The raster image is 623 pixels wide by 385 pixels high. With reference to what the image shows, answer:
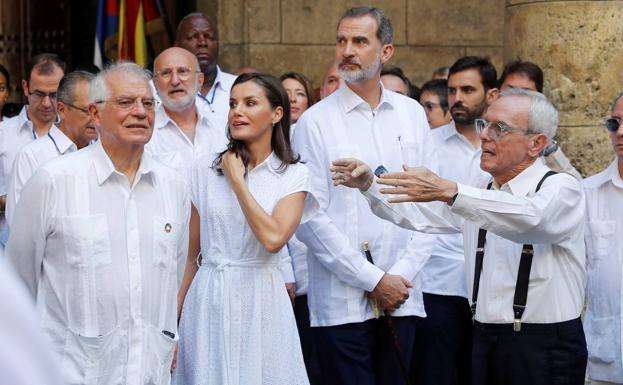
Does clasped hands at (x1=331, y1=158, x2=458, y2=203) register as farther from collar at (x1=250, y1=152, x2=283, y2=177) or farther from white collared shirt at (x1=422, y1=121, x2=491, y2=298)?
white collared shirt at (x1=422, y1=121, x2=491, y2=298)

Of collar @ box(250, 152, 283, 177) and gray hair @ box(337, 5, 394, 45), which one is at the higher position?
gray hair @ box(337, 5, 394, 45)

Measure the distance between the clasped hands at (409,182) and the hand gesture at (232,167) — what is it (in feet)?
2.05

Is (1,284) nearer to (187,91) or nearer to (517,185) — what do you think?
(517,185)

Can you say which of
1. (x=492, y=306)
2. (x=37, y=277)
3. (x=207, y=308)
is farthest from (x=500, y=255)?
(x=37, y=277)


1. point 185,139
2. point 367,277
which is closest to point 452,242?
point 367,277

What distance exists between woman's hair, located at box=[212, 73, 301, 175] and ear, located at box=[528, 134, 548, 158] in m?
1.10

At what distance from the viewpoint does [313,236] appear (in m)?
6.02

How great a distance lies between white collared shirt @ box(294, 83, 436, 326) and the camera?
598 centimetres

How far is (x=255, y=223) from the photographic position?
5230 mm

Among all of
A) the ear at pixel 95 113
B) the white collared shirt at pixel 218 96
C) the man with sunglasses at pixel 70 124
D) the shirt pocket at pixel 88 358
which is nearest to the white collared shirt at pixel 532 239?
the ear at pixel 95 113

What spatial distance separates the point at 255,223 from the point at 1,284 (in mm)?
3709

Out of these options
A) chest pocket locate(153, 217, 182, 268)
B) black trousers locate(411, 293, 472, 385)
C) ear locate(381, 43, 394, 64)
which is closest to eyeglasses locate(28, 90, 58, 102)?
ear locate(381, 43, 394, 64)

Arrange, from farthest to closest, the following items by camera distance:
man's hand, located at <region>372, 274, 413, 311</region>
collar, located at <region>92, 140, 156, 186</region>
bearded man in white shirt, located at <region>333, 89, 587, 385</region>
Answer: man's hand, located at <region>372, 274, 413, 311</region>, bearded man in white shirt, located at <region>333, 89, 587, 385</region>, collar, located at <region>92, 140, 156, 186</region>

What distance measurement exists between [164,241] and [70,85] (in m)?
1.91
